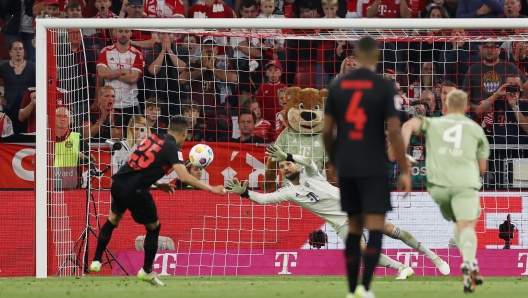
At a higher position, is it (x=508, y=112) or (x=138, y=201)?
(x=508, y=112)

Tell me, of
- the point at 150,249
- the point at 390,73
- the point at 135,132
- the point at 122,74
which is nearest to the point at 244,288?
the point at 150,249

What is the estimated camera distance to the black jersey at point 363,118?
24.3 feet

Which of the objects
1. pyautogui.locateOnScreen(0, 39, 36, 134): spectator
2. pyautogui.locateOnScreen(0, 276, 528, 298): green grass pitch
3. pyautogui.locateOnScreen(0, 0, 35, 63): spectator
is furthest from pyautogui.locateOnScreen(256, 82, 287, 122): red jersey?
pyautogui.locateOnScreen(0, 0, 35, 63): spectator

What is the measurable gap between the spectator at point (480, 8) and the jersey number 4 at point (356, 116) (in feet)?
32.6

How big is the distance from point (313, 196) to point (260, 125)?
2463mm

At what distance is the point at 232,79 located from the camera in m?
15.3

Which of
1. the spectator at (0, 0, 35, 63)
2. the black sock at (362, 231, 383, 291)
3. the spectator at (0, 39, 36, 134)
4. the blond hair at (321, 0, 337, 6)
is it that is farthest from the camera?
the spectator at (0, 0, 35, 63)

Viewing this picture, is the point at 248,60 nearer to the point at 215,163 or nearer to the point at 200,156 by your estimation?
the point at 215,163

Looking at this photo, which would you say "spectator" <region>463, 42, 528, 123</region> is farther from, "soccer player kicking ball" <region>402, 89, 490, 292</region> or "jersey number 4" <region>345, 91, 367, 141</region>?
"jersey number 4" <region>345, 91, 367, 141</region>

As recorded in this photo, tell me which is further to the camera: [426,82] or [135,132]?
[426,82]

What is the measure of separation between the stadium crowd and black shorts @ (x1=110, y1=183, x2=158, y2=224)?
2888mm

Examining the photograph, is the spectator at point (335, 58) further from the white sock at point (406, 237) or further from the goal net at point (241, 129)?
the white sock at point (406, 237)

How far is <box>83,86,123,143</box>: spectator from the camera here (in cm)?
1402

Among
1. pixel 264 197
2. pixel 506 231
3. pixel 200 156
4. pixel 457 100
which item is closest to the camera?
pixel 457 100
